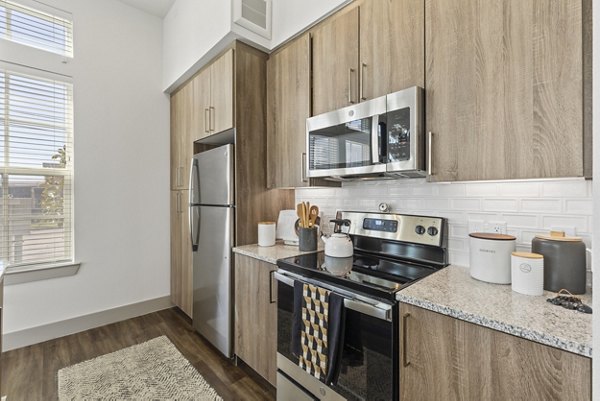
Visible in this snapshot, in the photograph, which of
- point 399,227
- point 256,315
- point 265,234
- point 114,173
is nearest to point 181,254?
point 114,173

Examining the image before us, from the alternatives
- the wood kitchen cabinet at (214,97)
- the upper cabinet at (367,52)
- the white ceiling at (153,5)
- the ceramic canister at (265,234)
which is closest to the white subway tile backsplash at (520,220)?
the upper cabinet at (367,52)

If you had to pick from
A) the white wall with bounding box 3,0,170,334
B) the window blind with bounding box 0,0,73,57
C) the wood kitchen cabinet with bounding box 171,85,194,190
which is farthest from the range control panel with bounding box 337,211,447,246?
the window blind with bounding box 0,0,73,57

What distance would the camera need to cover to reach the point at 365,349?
1.22m

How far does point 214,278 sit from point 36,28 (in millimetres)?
2855

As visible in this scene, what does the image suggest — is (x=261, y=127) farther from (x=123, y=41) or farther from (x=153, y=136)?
(x=123, y=41)

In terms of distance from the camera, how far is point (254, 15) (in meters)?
2.11

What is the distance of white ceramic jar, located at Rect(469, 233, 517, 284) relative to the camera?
1.18 meters

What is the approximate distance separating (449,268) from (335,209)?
3.03 feet

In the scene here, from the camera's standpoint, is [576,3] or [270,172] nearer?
[576,3]

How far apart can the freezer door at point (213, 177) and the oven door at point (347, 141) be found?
67 cm

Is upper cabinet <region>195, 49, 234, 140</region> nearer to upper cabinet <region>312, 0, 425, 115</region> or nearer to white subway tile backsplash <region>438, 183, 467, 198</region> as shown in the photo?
upper cabinet <region>312, 0, 425, 115</region>

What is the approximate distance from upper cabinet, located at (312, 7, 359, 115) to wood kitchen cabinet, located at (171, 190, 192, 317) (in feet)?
6.07


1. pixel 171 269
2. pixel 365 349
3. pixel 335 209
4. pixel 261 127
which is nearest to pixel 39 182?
pixel 171 269

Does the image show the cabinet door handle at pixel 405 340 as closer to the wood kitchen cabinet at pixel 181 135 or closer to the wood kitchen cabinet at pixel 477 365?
the wood kitchen cabinet at pixel 477 365
